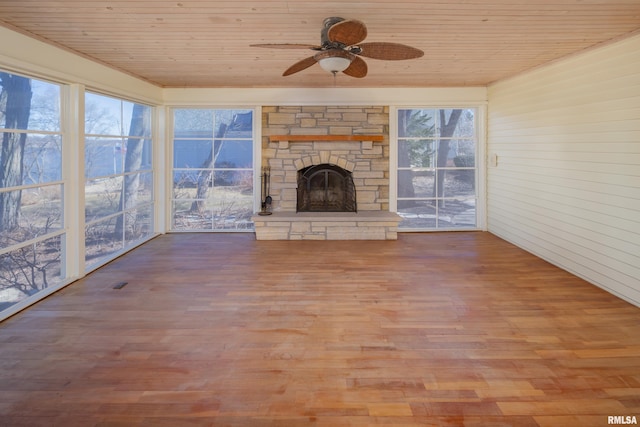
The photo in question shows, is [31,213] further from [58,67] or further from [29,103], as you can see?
[58,67]

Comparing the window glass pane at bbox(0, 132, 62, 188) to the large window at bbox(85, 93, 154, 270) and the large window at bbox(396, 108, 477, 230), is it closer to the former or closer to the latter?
the large window at bbox(85, 93, 154, 270)

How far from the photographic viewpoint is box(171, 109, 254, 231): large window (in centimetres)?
643

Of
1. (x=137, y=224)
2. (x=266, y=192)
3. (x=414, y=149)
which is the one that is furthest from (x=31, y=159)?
(x=414, y=149)

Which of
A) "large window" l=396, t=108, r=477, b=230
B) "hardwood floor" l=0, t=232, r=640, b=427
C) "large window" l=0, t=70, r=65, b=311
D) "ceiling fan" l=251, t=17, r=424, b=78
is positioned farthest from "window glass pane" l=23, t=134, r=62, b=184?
"large window" l=396, t=108, r=477, b=230

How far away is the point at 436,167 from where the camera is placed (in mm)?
6531

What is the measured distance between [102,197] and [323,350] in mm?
3653

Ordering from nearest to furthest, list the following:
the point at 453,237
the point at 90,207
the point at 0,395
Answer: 1. the point at 0,395
2. the point at 90,207
3. the point at 453,237

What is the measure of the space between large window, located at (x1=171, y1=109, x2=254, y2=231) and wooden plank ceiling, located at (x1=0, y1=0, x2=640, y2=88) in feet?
4.96

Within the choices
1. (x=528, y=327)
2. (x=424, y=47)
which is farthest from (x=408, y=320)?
(x=424, y=47)

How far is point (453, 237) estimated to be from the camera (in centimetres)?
613

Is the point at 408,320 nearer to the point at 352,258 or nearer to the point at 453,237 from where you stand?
the point at 352,258

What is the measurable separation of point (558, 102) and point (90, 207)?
5562mm

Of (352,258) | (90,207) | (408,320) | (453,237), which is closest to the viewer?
(408,320)

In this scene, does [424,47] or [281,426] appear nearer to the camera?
[281,426]
